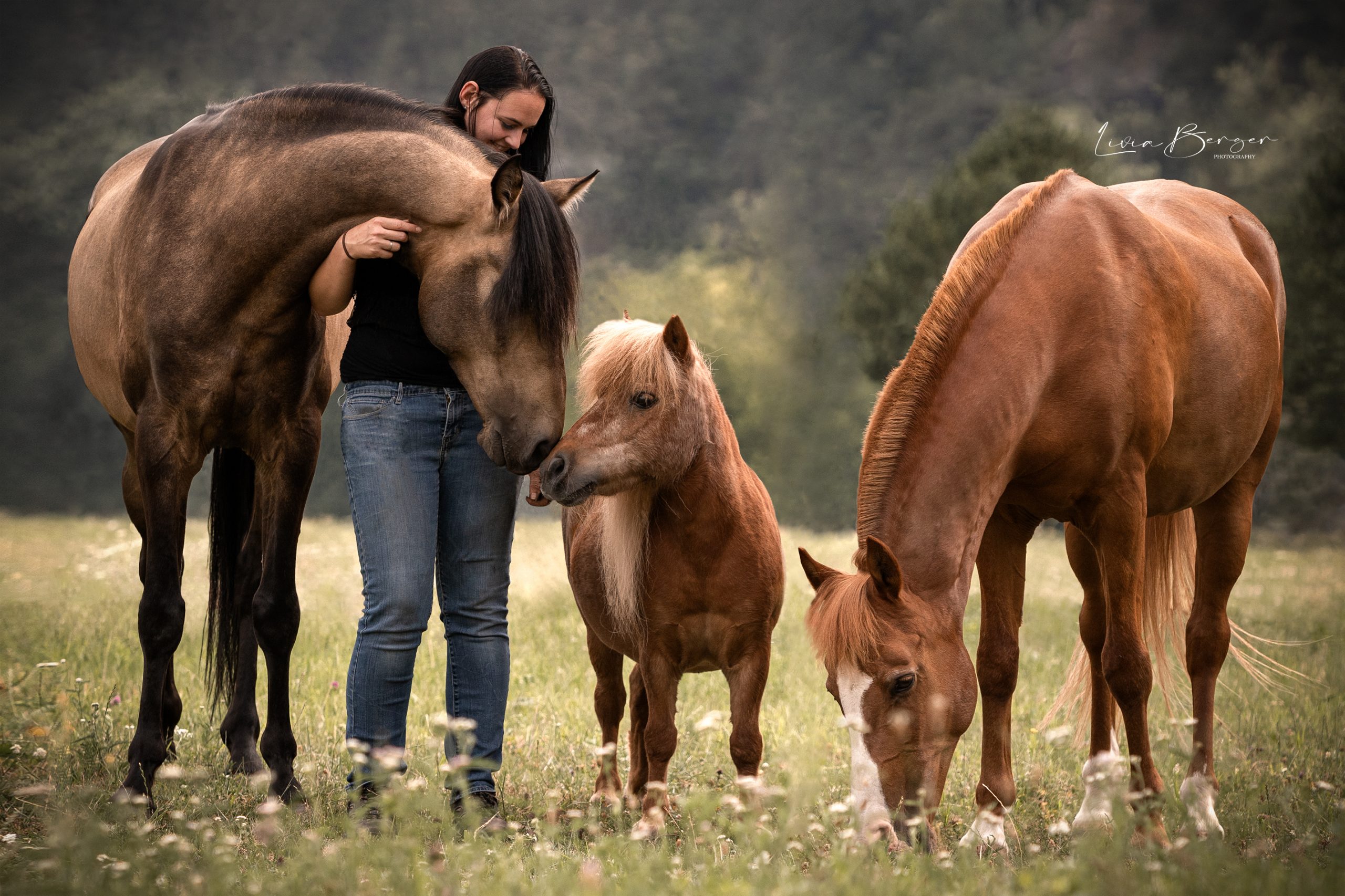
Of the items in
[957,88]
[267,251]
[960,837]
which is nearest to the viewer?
[267,251]

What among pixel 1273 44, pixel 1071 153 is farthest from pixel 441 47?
pixel 1273 44

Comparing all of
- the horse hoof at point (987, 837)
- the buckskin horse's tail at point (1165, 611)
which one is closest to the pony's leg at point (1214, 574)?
the buckskin horse's tail at point (1165, 611)

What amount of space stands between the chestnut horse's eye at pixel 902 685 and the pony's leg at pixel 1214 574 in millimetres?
1947

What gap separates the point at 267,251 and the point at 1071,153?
16.1m

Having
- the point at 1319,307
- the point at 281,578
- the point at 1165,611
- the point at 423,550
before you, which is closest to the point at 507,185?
the point at 423,550

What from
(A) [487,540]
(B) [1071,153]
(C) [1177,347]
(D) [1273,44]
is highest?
(D) [1273,44]

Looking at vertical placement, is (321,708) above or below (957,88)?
below

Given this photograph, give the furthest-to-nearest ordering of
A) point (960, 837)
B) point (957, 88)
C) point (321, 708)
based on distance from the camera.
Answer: point (957, 88) → point (321, 708) → point (960, 837)

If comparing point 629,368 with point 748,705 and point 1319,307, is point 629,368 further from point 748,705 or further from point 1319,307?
point 1319,307

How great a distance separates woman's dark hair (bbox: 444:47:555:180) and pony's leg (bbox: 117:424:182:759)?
1.73 metres

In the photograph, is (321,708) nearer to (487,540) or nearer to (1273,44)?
(487,540)

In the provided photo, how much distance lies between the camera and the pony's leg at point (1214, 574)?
13.6 ft

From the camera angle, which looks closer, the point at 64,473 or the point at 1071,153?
the point at 1071,153

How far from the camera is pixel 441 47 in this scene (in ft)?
83.3
